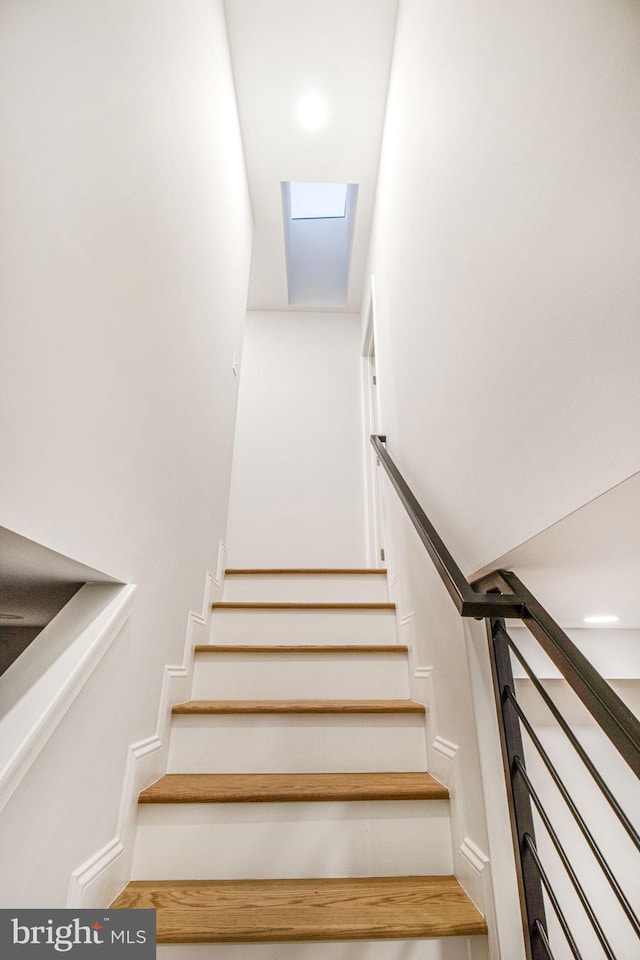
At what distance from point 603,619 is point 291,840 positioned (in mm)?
1191

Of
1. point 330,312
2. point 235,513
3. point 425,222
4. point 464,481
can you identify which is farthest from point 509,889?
point 330,312

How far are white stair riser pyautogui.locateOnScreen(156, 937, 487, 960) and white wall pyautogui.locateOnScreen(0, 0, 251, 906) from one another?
411 mm

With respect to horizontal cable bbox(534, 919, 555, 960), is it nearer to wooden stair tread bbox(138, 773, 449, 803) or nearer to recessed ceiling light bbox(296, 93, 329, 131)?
wooden stair tread bbox(138, 773, 449, 803)

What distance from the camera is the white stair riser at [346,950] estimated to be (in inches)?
43.2

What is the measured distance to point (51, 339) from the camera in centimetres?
91

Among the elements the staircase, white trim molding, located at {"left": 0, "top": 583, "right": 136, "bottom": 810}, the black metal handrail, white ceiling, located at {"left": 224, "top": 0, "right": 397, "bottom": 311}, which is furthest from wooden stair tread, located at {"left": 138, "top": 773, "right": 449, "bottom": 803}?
white ceiling, located at {"left": 224, "top": 0, "right": 397, "bottom": 311}

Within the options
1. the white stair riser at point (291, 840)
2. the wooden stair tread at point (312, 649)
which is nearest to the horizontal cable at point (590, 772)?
the white stair riser at point (291, 840)

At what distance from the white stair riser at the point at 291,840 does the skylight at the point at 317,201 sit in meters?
4.35

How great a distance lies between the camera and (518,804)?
3.31 ft

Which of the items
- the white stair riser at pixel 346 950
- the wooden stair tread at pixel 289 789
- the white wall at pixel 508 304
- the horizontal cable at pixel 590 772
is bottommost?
the white stair riser at pixel 346 950

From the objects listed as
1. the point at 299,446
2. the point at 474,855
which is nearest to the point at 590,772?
the point at 474,855

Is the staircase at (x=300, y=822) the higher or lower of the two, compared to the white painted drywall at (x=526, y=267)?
lower

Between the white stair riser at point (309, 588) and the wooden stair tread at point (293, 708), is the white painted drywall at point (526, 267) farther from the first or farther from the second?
the white stair riser at point (309, 588)

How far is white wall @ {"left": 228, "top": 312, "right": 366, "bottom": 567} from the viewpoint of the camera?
13.0ft
